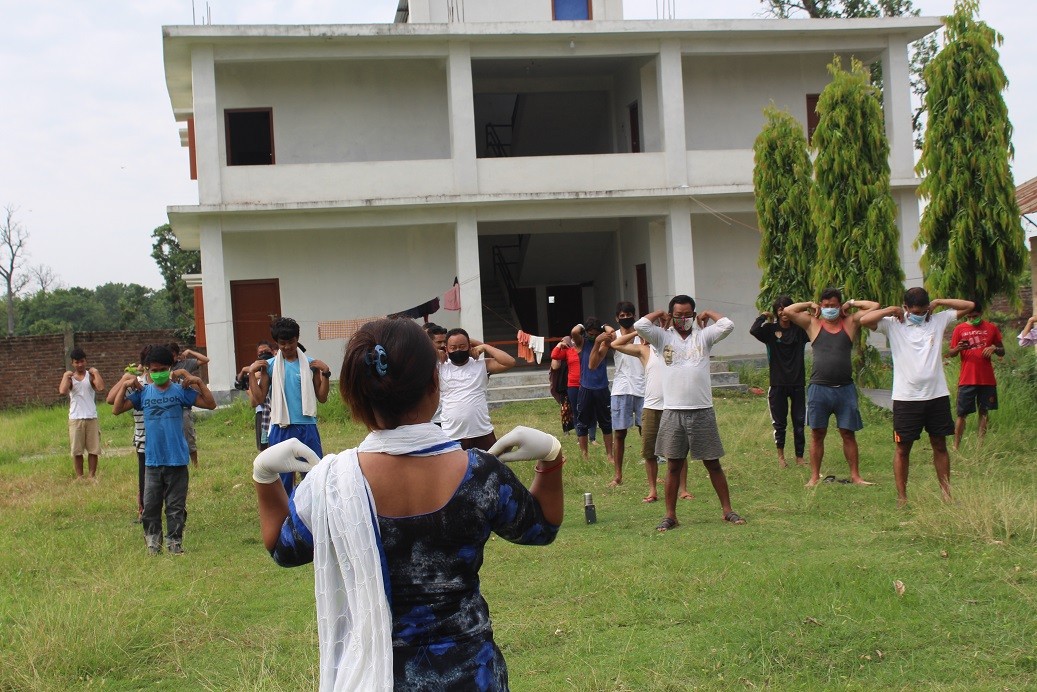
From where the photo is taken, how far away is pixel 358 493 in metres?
2.69

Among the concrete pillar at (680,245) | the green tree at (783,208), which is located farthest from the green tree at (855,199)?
the concrete pillar at (680,245)

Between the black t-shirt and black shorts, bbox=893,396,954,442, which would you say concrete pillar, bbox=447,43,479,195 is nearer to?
the black t-shirt

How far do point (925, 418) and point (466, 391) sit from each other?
389 cm

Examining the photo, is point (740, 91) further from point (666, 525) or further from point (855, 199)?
point (666, 525)

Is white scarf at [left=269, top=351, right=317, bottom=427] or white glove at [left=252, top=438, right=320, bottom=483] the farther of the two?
white scarf at [left=269, top=351, right=317, bottom=427]

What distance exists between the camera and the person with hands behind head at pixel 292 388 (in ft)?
28.1

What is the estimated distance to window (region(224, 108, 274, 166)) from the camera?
74.9ft

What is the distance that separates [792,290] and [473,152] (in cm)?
733

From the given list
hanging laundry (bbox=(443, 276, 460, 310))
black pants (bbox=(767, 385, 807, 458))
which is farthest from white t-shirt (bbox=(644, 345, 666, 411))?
hanging laundry (bbox=(443, 276, 460, 310))

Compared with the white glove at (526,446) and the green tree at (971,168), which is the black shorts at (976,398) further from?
the white glove at (526,446)

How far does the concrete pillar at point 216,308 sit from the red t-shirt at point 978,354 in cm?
1468

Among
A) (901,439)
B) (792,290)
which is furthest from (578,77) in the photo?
(901,439)

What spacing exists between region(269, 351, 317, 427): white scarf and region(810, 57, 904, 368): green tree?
10.7 meters

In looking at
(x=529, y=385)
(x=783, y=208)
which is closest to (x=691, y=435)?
(x=783, y=208)
